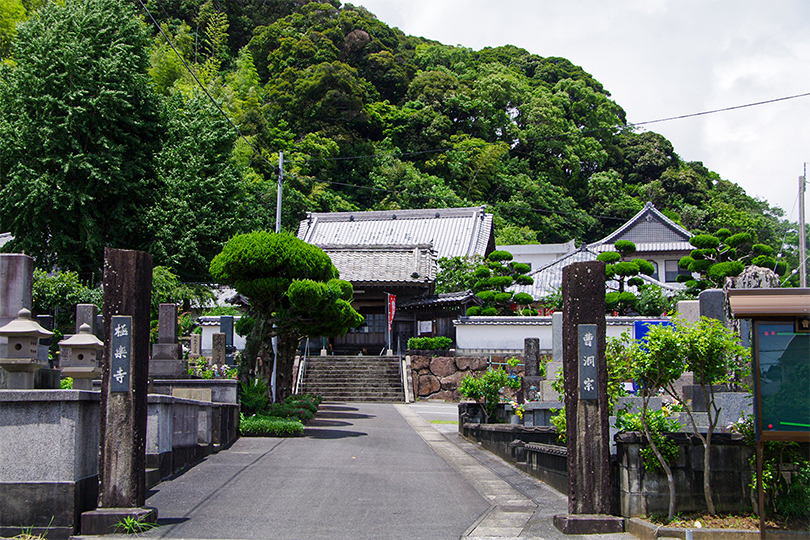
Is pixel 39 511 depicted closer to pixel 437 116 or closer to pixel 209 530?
pixel 209 530

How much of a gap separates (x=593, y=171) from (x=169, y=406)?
54372mm

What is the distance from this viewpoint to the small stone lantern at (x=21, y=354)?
26.6 ft

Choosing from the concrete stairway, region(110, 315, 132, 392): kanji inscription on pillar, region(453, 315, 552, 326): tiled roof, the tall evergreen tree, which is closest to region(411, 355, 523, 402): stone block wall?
the concrete stairway

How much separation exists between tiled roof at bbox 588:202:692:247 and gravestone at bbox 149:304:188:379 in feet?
117

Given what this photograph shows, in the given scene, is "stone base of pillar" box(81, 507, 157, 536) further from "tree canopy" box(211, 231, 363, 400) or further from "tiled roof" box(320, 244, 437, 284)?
"tiled roof" box(320, 244, 437, 284)

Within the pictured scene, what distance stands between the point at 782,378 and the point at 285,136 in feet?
146

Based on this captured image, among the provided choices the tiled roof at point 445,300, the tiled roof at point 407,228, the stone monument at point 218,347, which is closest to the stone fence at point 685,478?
the stone monument at point 218,347

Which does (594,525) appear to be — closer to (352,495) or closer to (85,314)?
(352,495)

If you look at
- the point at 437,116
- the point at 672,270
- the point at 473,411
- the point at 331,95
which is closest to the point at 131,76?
the point at 473,411

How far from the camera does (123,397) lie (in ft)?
23.3

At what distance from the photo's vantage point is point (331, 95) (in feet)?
163

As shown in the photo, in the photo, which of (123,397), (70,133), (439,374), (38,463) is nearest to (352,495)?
(123,397)

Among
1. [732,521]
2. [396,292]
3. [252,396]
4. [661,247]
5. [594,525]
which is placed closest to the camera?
[732,521]

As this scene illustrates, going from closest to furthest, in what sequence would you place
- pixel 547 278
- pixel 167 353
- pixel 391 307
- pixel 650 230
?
pixel 167 353
pixel 391 307
pixel 547 278
pixel 650 230
